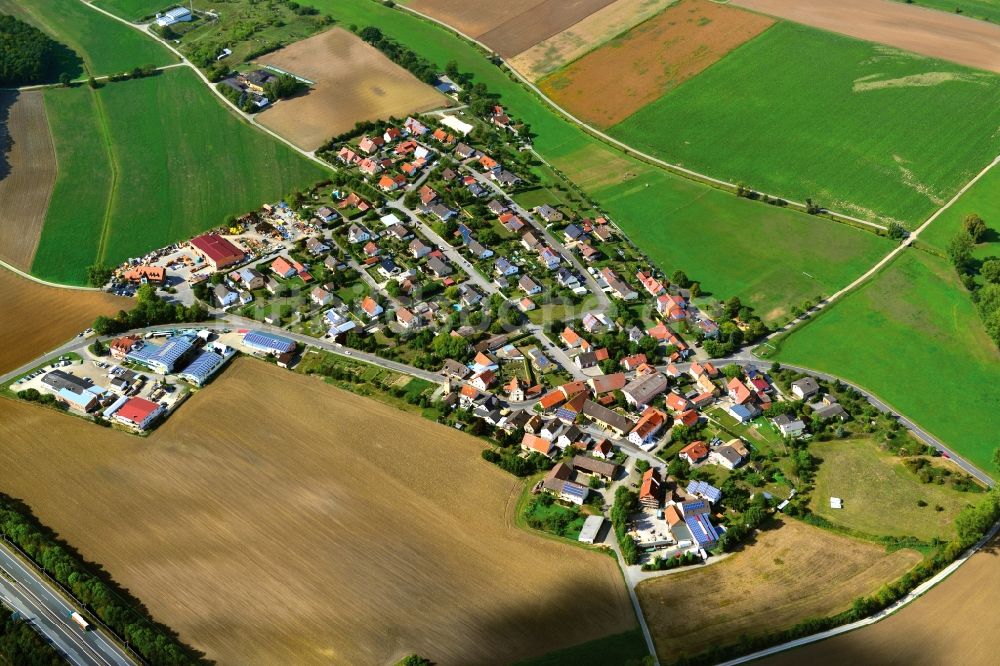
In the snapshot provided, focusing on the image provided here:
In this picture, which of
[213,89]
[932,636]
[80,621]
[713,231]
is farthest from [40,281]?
[932,636]

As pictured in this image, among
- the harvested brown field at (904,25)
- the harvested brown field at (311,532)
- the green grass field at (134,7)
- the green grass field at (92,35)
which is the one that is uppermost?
the harvested brown field at (904,25)

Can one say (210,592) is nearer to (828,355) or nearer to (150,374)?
(150,374)

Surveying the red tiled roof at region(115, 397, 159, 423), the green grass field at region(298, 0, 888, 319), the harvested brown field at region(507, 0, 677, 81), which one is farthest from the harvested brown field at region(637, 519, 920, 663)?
the harvested brown field at region(507, 0, 677, 81)

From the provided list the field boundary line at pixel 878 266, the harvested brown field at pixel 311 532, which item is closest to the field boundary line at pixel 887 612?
the harvested brown field at pixel 311 532

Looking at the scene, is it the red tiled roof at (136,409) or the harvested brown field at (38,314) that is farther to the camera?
the harvested brown field at (38,314)

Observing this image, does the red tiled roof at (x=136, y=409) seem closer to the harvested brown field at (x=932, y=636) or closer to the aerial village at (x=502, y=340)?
the aerial village at (x=502, y=340)

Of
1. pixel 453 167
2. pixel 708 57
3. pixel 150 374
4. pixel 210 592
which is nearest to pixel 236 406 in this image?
pixel 150 374

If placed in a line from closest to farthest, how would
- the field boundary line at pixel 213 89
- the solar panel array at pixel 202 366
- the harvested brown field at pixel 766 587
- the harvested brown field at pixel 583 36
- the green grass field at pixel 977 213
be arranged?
the harvested brown field at pixel 766 587 → the solar panel array at pixel 202 366 → the green grass field at pixel 977 213 → the field boundary line at pixel 213 89 → the harvested brown field at pixel 583 36

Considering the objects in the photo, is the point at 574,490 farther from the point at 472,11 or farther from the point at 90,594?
the point at 472,11
